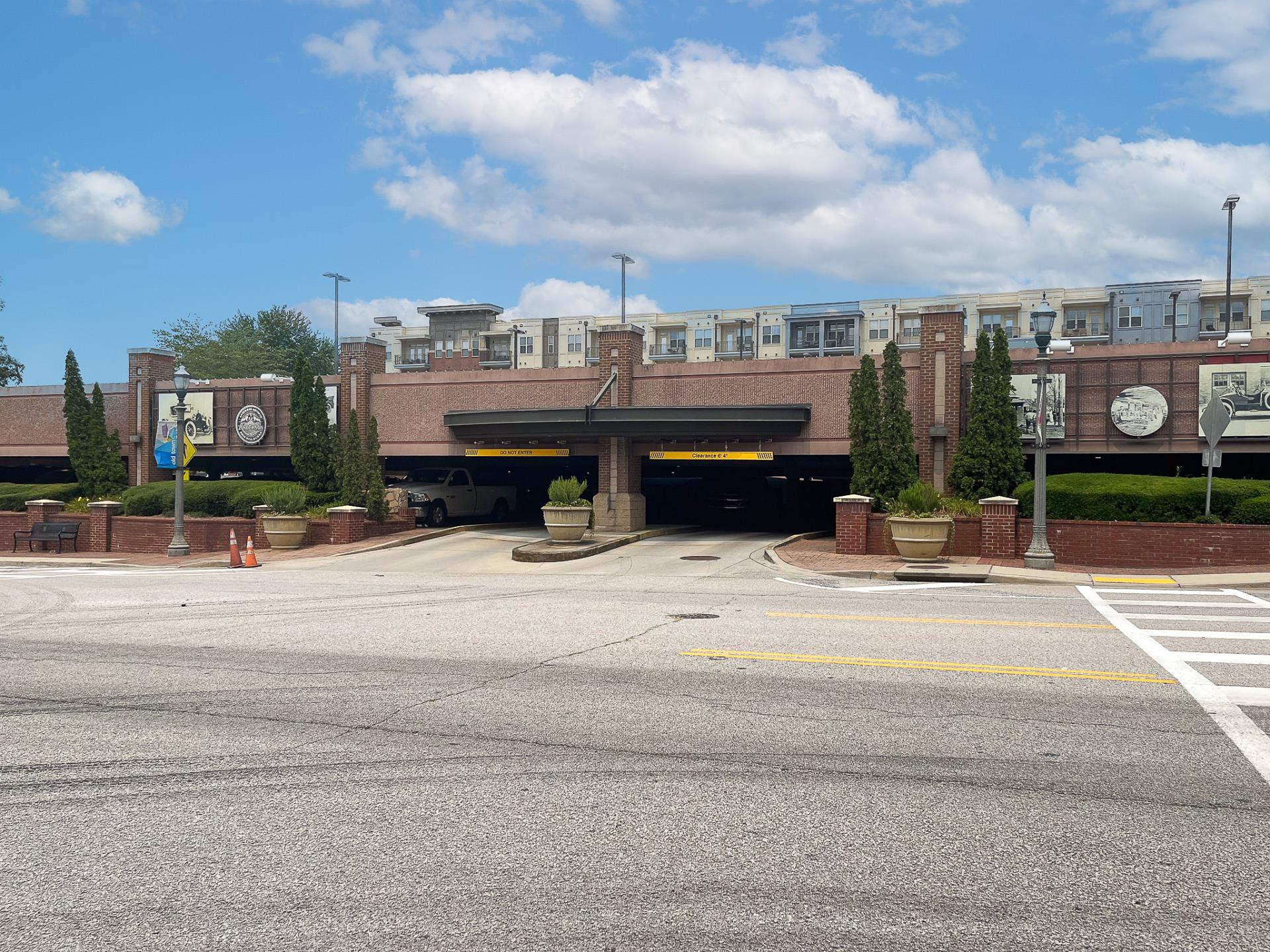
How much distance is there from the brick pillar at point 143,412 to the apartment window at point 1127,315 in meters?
71.7

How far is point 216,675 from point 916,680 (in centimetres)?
575

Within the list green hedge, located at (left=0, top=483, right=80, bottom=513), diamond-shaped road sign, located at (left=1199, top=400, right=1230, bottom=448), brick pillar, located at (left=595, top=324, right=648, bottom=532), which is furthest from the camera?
green hedge, located at (left=0, top=483, right=80, bottom=513)

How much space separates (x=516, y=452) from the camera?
101ft

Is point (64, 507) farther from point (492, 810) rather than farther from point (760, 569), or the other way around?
point (492, 810)

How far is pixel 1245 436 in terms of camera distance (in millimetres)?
24656

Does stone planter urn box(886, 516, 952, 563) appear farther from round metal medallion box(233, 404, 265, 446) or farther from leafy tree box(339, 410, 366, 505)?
round metal medallion box(233, 404, 265, 446)

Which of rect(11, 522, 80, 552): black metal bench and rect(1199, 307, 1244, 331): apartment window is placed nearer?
rect(11, 522, 80, 552): black metal bench

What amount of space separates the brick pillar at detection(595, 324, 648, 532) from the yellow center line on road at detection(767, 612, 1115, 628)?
1602 centimetres

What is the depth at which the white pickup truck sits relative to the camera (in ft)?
104

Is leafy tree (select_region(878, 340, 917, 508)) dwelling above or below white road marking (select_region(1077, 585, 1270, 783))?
above

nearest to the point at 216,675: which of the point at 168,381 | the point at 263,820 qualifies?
the point at 263,820

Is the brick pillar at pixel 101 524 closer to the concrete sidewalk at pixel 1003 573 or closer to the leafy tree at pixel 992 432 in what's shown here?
the concrete sidewalk at pixel 1003 573

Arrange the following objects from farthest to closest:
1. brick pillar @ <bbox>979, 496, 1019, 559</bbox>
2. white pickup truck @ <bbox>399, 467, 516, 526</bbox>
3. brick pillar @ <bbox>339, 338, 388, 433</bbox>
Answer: brick pillar @ <bbox>339, 338, 388, 433</bbox>
white pickup truck @ <bbox>399, 467, 516, 526</bbox>
brick pillar @ <bbox>979, 496, 1019, 559</bbox>

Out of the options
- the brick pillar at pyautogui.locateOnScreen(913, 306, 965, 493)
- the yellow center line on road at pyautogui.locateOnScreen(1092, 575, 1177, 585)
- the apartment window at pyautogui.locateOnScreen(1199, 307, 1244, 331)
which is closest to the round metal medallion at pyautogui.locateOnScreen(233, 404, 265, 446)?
the brick pillar at pyautogui.locateOnScreen(913, 306, 965, 493)
